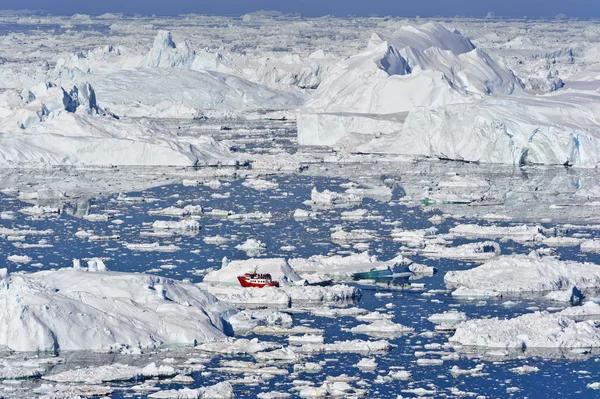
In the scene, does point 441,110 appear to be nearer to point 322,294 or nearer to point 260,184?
point 260,184

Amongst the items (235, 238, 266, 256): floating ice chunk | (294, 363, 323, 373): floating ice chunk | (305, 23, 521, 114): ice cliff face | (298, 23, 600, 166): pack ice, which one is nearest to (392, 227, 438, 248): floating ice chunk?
(235, 238, 266, 256): floating ice chunk

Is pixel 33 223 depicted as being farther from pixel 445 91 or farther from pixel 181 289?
pixel 445 91

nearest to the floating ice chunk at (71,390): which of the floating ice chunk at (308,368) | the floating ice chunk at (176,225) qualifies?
the floating ice chunk at (308,368)

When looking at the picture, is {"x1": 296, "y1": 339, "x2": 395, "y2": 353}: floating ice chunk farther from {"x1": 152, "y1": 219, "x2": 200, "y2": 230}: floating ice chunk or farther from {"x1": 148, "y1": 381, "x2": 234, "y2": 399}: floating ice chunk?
{"x1": 152, "y1": 219, "x2": 200, "y2": 230}: floating ice chunk

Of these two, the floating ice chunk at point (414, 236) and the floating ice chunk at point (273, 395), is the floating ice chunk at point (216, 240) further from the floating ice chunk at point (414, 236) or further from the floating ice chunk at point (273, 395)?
the floating ice chunk at point (273, 395)

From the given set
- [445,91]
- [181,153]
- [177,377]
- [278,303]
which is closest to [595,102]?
[445,91]

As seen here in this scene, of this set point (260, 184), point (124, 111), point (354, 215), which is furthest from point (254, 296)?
point (124, 111)
